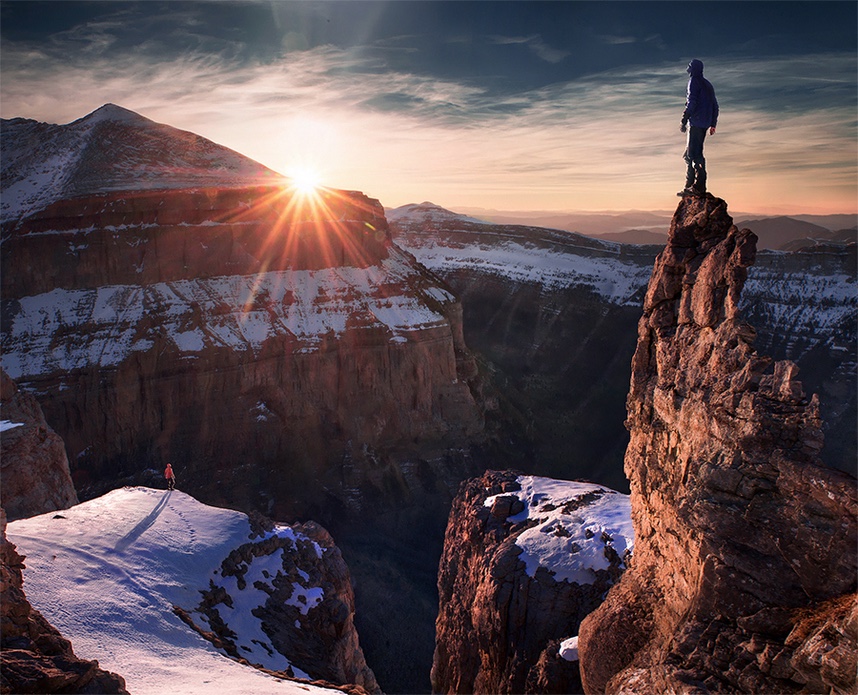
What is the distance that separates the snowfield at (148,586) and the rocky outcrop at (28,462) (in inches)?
148

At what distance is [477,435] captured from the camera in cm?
5697

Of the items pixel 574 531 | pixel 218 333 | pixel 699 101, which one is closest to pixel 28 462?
pixel 574 531

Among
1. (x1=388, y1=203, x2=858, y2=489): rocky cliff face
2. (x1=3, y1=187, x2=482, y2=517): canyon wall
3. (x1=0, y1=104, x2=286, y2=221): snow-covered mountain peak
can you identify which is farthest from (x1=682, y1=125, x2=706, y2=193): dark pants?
(x1=0, y1=104, x2=286, y2=221): snow-covered mountain peak

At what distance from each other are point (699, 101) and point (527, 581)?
16.4m

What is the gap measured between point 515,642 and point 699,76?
18.0m

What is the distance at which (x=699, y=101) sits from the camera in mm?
11102

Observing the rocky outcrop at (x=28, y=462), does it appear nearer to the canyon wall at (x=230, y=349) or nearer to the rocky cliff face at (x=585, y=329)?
the canyon wall at (x=230, y=349)

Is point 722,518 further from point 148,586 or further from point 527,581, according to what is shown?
point 148,586

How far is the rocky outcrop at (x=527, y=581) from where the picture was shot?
20703 mm

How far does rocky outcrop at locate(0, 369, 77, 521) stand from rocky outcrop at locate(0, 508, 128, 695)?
1601 centimetres

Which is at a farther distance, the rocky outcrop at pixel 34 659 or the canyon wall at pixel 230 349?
the canyon wall at pixel 230 349

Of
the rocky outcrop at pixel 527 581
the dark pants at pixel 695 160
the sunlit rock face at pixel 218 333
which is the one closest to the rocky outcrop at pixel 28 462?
Answer: the rocky outcrop at pixel 527 581

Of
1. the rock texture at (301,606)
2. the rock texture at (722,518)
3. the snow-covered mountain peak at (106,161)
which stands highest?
the snow-covered mountain peak at (106,161)

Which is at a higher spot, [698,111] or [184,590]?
[698,111]
